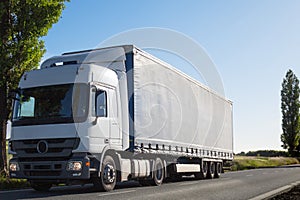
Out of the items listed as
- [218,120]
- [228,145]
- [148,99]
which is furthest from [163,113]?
[228,145]

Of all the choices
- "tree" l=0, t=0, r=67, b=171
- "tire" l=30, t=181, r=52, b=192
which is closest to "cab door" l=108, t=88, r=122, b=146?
"tire" l=30, t=181, r=52, b=192

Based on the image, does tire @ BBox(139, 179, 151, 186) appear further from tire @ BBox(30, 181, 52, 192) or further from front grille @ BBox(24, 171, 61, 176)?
front grille @ BBox(24, 171, 61, 176)

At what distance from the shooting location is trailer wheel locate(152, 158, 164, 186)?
597 inches

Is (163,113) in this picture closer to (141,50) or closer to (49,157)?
(141,50)

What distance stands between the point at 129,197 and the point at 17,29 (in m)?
10.3

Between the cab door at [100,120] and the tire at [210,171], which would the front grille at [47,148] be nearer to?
the cab door at [100,120]

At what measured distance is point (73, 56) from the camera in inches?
531

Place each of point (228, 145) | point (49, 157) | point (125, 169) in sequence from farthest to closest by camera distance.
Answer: point (228, 145)
point (125, 169)
point (49, 157)

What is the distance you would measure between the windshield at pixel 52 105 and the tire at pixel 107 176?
164 centimetres

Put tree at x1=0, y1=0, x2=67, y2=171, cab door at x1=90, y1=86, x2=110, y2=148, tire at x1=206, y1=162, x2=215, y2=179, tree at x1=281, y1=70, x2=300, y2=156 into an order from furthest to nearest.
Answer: tree at x1=281, y1=70, x2=300, y2=156
tire at x1=206, y1=162, x2=215, y2=179
tree at x1=0, y1=0, x2=67, y2=171
cab door at x1=90, y1=86, x2=110, y2=148

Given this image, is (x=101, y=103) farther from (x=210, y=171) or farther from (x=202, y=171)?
(x=210, y=171)

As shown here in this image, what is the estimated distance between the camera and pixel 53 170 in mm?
11352

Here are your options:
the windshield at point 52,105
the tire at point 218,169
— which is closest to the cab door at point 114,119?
the windshield at point 52,105

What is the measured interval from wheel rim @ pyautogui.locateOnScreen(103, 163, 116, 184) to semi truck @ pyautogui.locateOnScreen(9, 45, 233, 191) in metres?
0.03
